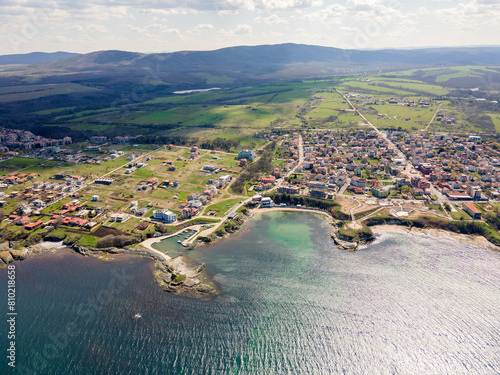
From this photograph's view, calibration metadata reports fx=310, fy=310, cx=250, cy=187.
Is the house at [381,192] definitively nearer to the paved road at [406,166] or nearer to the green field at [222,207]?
the paved road at [406,166]

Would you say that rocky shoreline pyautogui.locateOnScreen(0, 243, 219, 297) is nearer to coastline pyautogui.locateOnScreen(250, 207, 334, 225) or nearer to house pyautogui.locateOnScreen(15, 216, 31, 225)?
house pyautogui.locateOnScreen(15, 216, 31, 225)

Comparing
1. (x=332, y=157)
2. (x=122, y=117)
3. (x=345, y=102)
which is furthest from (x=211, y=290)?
(x=345, y=102)

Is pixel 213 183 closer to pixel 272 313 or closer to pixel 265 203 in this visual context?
pixel 265 203

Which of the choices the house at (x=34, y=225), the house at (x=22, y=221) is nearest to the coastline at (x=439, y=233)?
the house at (x=34, y=225)

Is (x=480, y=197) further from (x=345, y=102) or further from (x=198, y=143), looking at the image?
Result: (x=345, y=102)

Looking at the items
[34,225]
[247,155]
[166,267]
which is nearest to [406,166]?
[247,155]
